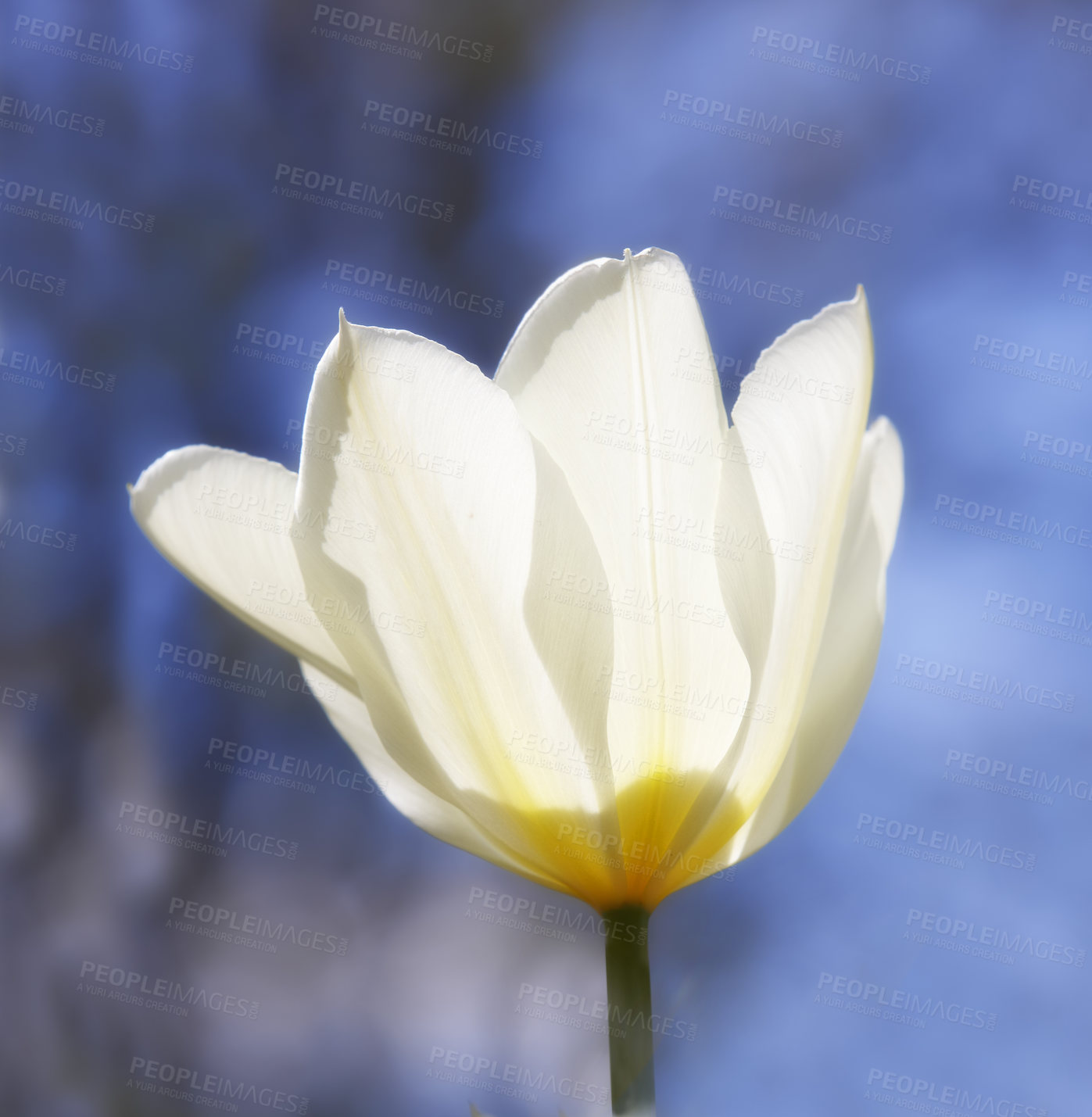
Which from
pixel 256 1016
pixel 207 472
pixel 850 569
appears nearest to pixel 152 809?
pixel 256 1016

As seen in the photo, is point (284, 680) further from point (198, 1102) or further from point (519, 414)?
point (519, 414)

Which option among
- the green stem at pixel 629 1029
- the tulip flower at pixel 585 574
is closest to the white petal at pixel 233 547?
the tulip flower at pixel 585 574

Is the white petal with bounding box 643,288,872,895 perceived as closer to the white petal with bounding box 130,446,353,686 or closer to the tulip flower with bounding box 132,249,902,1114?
the tulip flower with bounding box 132,249,902,1114

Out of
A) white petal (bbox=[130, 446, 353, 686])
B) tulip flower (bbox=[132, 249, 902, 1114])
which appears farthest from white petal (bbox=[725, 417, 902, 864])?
white petal (bbox=[130, 446, 353, 686])

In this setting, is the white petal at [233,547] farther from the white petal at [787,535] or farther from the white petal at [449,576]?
the white petal at [787,535]

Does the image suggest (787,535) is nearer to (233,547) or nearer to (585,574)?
(585,574)

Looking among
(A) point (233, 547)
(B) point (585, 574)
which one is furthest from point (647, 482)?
(A) point (233, 547)
